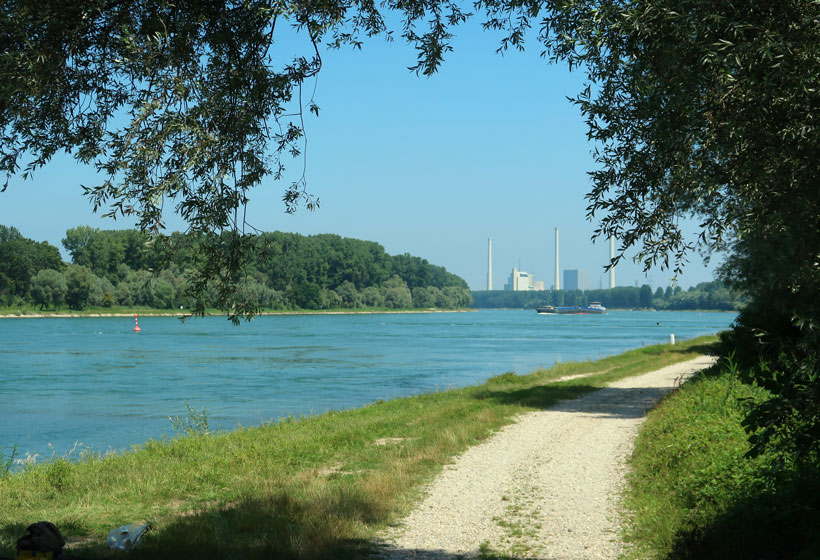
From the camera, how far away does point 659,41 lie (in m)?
5.46

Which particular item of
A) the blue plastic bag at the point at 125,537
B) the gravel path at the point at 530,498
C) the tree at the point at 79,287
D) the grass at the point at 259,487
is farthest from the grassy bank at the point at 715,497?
the tree at the point at 79,287

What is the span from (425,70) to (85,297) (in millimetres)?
128097

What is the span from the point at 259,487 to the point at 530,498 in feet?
13.4

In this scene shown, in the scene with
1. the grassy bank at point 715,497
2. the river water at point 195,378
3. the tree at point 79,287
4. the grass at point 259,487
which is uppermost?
the tree at point 79,287

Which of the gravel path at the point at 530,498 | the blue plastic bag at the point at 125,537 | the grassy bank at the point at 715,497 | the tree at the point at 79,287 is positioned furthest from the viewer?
the tree at the point at 79,287

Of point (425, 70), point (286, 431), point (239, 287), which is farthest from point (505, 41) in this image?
point (286, 431)

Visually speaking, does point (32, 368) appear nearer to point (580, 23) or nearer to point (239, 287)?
point (239, 287)

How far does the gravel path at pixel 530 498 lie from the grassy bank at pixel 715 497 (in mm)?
425

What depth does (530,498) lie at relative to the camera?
1059 cm

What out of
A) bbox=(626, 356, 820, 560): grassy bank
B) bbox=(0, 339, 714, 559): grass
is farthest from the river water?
bbox=(626, 356, 820, 560): grassy bank

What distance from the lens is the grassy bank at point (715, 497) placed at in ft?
23.3

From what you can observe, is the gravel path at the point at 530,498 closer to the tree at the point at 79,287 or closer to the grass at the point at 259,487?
the grass at the point at 259,487

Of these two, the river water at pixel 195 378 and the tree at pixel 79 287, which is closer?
the river water at pixel 195 378

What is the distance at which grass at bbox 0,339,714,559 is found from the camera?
8.48 meters
